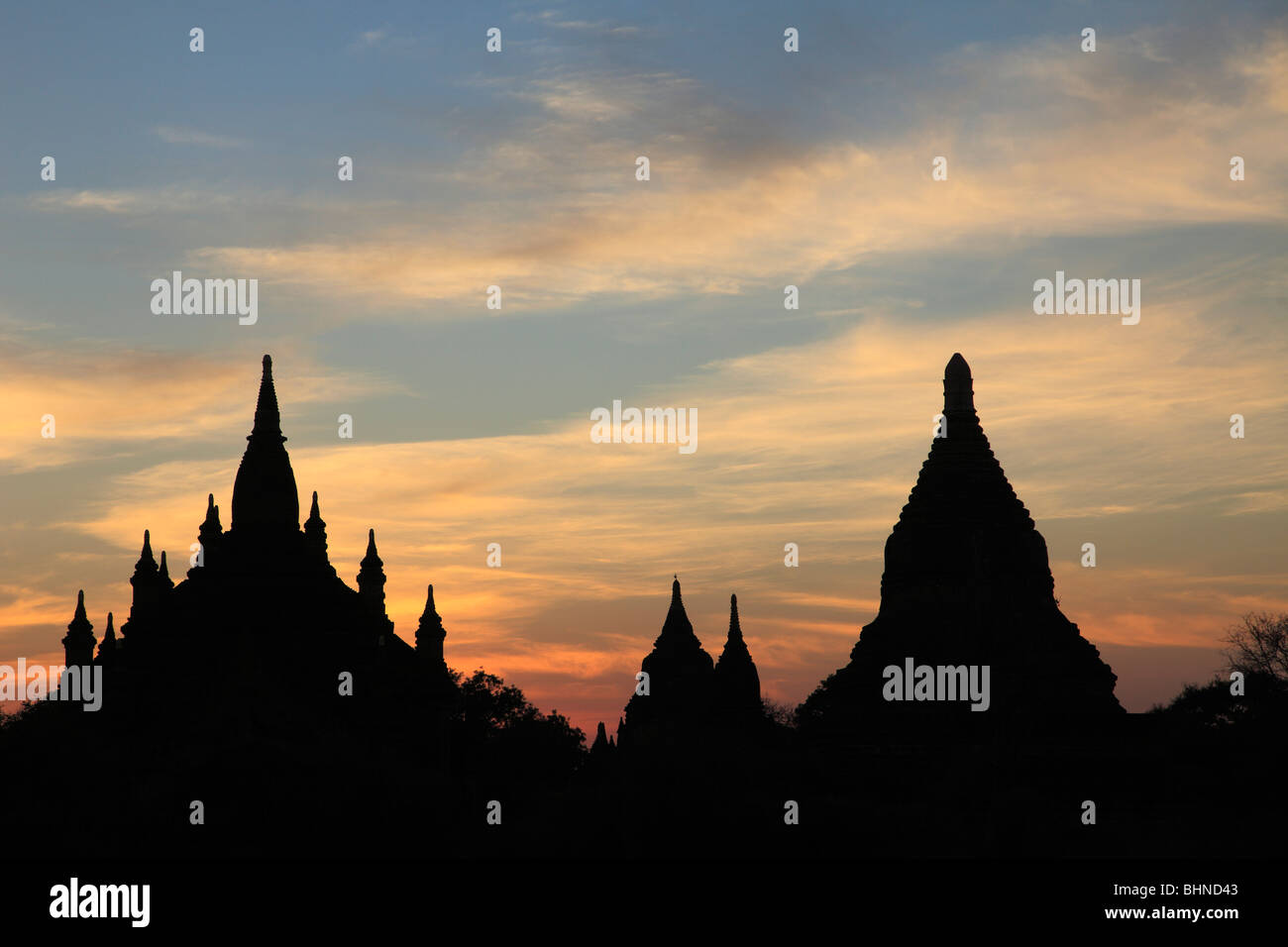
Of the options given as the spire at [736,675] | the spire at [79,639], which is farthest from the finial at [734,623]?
the spire at [79,639]

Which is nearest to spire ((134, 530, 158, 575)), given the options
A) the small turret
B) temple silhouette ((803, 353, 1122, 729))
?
the small turret

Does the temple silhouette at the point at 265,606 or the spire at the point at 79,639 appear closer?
the temple silhouette at the point at 265,606

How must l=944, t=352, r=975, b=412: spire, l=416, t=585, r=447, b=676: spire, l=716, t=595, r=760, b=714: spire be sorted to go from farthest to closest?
l=416, t=585, r=447, b=676: spire, l=716, t=595, r=760, b=714: spire, l=944, t=352, r=975, b=412: spire

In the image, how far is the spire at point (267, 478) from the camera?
80500 mm

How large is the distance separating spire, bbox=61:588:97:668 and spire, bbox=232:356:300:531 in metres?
24.8

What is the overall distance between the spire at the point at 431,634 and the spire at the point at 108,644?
589 inches

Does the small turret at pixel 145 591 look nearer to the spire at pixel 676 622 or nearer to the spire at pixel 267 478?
the spire at pixel 267 478

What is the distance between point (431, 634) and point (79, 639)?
22874 millimetres

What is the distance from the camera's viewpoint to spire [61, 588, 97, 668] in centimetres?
10212

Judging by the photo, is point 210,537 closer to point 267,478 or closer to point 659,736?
point 267,478

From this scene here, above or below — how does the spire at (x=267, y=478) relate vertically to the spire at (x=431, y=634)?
above

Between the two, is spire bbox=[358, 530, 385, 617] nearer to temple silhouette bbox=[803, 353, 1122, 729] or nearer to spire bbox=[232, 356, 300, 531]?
spire bbox=[232, 356, 300, 531]
